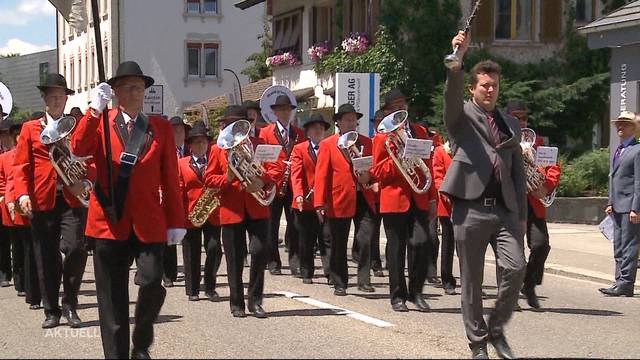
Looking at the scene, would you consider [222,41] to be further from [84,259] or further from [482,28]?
[84,259]

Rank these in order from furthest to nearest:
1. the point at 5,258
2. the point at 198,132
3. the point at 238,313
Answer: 1. the point at 5,258
2. the point at 198,132
3. the point at 238,313

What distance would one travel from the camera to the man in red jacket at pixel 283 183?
44.8 feet

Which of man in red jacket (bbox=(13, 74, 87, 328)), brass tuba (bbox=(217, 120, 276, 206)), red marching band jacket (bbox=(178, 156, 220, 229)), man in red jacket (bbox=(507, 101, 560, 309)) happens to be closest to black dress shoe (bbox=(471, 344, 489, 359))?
brass tuba (bbox=(217, 120, 276, 206))

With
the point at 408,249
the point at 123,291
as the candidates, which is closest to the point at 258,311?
the point at 408,249

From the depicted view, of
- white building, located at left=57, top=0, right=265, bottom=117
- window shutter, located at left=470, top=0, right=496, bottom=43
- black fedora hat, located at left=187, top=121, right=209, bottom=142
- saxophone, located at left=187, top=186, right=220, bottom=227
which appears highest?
white building, located at left=57, top=0, right=265, bottom=117

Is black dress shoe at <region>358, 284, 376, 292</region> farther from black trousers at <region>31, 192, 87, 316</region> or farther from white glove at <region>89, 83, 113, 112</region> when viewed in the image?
white glove at <region>89, 83, 113, 112</region>

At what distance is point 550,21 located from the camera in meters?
29.6

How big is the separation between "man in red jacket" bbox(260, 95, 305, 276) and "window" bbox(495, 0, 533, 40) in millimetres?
15738

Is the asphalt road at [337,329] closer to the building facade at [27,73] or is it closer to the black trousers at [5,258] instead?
the black trousers at [5,258]

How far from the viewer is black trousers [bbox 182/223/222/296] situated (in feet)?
39.4

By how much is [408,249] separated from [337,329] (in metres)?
1.50

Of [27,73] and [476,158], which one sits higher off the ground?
[27,73]

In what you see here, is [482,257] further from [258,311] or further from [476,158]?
[258,311]

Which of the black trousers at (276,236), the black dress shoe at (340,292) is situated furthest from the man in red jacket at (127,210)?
the black trousers at (276,236)
